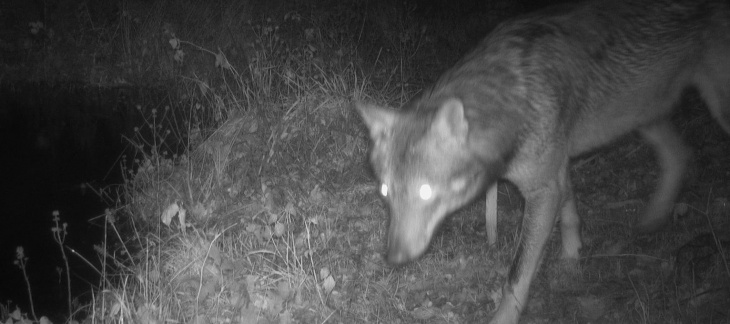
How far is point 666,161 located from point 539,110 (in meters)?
2.08

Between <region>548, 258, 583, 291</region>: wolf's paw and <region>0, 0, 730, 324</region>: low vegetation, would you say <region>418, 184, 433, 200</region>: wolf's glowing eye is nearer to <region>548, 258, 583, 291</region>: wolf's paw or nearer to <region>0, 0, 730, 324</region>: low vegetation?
<region>0, 0, 730, 324</region>: low vegetation

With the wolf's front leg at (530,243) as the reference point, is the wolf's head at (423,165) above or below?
above

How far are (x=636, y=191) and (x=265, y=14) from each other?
24.1 feet

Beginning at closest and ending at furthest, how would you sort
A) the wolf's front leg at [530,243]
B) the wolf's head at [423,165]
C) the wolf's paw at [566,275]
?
the wolf's head at [423,165]
the wolf's front leg at [530,243]
the wolf's paw at [566,275]

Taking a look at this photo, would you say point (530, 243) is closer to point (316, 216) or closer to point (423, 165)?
point (423, 165)

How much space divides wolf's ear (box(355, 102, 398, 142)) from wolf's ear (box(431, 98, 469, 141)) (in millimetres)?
423

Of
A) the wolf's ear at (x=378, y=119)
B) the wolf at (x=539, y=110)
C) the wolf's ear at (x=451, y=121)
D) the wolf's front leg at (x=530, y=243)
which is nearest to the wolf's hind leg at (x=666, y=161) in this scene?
the wolf at (x=539, y=110)

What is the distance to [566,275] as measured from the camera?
5648mm

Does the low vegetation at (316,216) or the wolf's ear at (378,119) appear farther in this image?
the low vegetation at (316,216)

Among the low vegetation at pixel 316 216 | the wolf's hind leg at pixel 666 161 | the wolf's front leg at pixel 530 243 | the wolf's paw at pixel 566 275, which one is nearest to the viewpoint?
the wolf's front leg at pixel 530 243

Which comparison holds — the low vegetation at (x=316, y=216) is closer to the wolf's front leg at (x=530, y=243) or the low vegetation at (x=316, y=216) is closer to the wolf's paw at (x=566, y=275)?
the wolf's paw at (x=566, y=275)

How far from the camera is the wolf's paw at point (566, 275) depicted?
5.50m

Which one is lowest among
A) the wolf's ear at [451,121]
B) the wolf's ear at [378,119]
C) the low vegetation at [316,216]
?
the low vegetation at [316,216]

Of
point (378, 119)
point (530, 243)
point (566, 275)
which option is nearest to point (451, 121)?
point (378, 119)
